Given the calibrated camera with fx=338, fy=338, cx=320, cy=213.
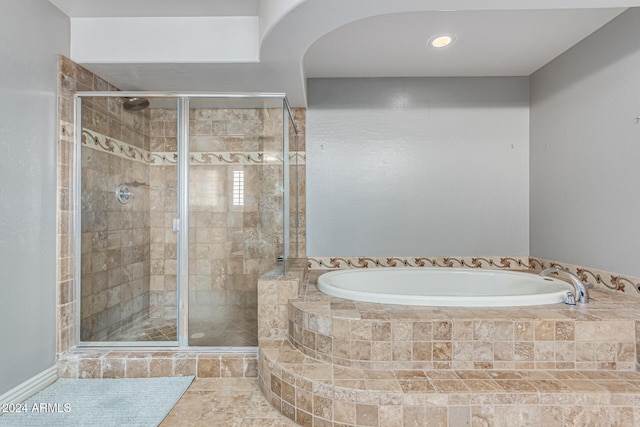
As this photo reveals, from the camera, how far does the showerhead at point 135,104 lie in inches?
91.6

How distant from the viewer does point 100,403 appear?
69.0 inches

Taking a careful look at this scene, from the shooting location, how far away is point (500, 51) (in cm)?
249

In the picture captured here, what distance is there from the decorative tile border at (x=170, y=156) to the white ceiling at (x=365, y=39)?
18.3 inches

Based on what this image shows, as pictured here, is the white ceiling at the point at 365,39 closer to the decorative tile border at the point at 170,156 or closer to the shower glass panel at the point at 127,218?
the shower glass panel at the point at 127,218

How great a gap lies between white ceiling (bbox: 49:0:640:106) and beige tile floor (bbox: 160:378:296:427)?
1.93 metres

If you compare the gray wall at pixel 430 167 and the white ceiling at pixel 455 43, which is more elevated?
the white ceiling at pixel 455 43

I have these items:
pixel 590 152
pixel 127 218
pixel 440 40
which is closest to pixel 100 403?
pixel 127 218

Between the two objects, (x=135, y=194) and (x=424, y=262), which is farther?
(x=424, y=262)

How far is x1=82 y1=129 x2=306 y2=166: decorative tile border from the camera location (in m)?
2.34

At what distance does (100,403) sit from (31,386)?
426 millimetres

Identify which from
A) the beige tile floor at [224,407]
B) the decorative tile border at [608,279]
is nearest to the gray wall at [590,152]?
the decorative tile border at [608,279]

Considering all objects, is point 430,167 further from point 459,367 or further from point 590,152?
point 459,367

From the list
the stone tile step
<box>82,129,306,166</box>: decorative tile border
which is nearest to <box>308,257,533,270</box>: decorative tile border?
<box>82,129,306,166</box>: decorative tile border

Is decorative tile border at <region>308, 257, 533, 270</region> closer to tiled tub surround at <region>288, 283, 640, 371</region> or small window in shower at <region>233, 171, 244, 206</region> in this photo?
small window in shower at <region>233, 171, 244, 206</region>
